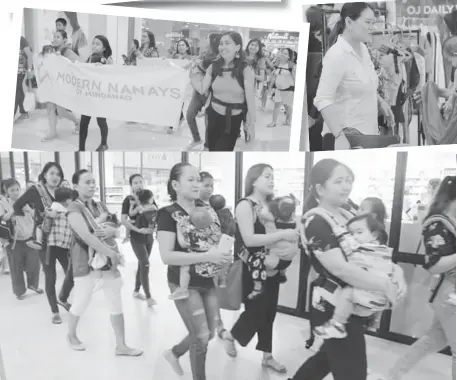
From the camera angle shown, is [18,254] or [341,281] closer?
[341,281]

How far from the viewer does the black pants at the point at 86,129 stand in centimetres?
98

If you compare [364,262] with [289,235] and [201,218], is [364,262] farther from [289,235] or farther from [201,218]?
[201,218]

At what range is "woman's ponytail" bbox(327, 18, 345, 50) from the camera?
3.07ft

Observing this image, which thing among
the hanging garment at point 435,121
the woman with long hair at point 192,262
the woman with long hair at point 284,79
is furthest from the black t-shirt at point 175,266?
the hanging garment at point 435,121

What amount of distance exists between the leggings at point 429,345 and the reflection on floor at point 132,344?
15 mm

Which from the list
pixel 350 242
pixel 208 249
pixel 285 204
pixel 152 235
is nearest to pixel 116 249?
pixel 152 235

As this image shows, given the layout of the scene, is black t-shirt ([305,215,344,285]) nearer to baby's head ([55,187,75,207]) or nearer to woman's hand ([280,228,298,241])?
woman's hand ([280,228,298,241])

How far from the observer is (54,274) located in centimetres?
97

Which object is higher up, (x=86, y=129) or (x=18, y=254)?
(x=86, y=129)

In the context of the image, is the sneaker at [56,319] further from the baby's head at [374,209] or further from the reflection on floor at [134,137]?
the baby's head at [374,209]

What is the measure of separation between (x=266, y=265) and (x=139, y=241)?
276 mm

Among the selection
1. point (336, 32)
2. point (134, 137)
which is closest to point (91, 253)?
point (134, 137)

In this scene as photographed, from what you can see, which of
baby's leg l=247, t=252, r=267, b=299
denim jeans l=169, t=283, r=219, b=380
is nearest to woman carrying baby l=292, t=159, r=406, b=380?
baby's leg l=247, t=252, r=267, b=299

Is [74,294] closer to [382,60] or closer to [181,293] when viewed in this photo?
[181,293]
